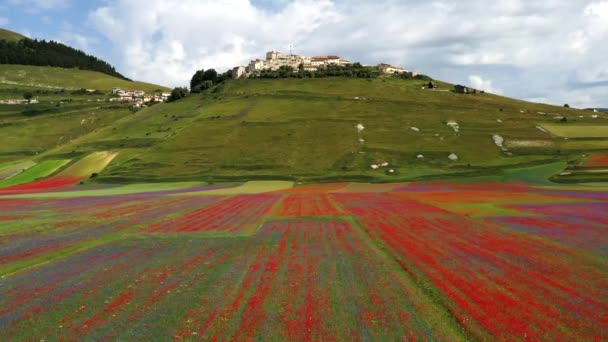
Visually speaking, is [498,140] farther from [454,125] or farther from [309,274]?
[309,274]

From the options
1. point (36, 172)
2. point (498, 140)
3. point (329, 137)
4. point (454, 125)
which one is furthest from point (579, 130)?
point (36, 172)

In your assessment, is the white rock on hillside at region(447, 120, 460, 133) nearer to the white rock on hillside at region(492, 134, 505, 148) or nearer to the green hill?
the green hill

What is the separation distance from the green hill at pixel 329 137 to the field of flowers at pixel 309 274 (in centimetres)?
5325

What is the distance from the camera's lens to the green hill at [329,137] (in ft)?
357

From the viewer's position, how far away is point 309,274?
27.1 meters

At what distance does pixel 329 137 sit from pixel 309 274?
10386 centimetres

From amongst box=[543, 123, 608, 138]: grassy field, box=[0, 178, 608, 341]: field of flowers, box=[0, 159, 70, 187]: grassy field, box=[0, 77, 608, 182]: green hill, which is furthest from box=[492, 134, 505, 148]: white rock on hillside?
box=[0, 159, 70, 187]: grassy field

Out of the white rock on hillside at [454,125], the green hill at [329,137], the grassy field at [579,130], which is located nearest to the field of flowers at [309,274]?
the green hill at [329,137]

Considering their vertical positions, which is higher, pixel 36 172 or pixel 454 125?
pixel 454 125

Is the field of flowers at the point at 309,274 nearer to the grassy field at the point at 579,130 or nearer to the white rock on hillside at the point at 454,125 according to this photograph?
the white rock on hillside at the point at 454,125

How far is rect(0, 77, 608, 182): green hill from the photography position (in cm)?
10881

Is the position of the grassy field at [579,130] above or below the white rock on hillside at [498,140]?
above

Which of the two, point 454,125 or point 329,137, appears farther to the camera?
point 454,125

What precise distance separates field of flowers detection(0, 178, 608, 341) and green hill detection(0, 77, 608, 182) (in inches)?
2097
